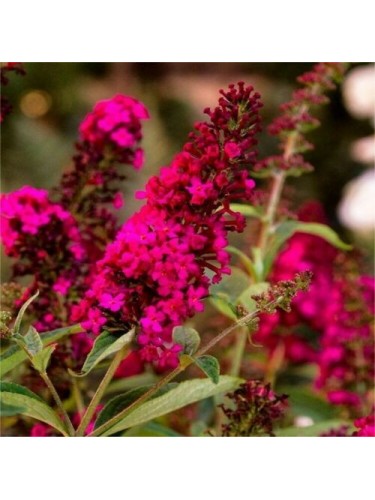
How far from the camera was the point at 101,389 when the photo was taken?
0.73 m

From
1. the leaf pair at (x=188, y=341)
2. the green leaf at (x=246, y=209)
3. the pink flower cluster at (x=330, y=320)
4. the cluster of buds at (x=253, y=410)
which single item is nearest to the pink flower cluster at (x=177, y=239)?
the leaf pair at (x=188, y=341)

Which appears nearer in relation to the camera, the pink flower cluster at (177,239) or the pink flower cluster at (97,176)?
the pink flower cluster at (177,239)

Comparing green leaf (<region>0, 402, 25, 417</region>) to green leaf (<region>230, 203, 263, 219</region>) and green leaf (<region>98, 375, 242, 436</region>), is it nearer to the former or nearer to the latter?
green leaf (<region>98, 375, 242, 436</region>)

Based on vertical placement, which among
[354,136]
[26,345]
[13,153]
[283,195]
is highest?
[354,136]

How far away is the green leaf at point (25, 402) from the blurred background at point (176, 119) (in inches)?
51.6

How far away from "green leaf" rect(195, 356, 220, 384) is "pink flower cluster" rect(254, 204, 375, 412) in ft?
1.55

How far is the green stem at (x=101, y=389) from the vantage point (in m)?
0.73

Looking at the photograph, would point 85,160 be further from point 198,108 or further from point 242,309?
point 198,108

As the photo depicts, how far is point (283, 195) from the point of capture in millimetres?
1244

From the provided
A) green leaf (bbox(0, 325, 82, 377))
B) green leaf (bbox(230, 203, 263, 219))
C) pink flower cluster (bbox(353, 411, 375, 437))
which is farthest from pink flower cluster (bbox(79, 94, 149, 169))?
pink flower cluster (bbox(353, 411, 375, 437))

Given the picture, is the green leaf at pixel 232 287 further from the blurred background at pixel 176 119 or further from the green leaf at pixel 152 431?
the blurred background at pixel 176 119

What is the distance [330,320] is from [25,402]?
56 cm
